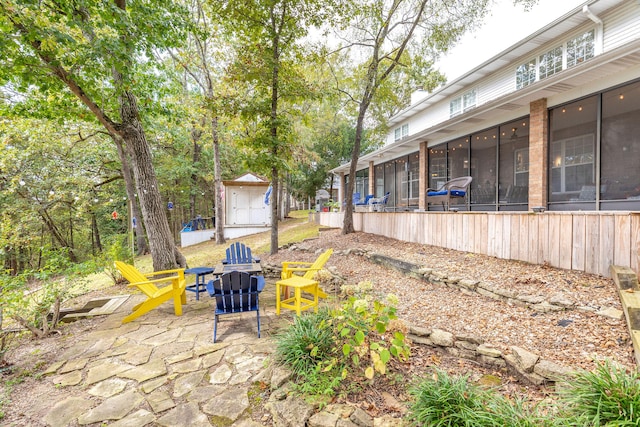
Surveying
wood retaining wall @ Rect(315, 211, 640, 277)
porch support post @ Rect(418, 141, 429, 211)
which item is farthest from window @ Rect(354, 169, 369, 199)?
wood retaining wall @ Rect(315, 211, 640, 277)

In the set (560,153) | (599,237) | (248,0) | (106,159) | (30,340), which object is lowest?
(30,340)

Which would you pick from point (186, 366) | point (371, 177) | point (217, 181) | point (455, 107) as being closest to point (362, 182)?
point (371, 177)

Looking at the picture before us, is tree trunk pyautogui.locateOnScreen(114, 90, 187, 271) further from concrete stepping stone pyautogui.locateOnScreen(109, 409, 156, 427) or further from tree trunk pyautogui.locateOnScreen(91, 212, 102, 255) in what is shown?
tree trunk pyautogui.locateOnScreen(91, 212, 102, 255)

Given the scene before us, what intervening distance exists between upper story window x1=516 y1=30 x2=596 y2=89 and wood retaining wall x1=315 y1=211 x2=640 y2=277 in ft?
20.4

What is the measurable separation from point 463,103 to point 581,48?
13.9 feet

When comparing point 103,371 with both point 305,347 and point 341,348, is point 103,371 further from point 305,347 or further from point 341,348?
point 341,348

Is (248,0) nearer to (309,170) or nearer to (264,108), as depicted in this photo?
(264,108)

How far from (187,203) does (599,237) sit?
74.8 ft

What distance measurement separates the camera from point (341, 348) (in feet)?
8.57

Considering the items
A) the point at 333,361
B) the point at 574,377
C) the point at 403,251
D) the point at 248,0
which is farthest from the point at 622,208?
the point at 248,0

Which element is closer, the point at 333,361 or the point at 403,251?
the point at 333,361

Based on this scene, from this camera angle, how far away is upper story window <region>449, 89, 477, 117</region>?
469 inches

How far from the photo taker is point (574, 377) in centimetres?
207

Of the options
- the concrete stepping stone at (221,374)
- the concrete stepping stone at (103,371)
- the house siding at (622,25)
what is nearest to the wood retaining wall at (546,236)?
the concrete stepping stone at (221,374)
